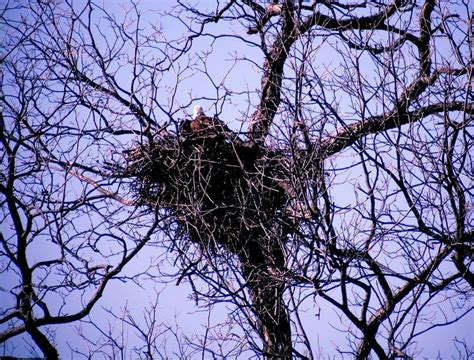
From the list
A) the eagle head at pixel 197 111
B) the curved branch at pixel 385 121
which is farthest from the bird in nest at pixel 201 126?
the curved branch at pixel 385 121

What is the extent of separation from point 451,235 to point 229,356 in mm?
1916

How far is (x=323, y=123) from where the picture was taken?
13.6 feet

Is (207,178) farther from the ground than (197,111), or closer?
closer

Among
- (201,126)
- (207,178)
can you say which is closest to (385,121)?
(207,178)

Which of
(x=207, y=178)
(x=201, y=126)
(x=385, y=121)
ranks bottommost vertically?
(x=385, y=121)

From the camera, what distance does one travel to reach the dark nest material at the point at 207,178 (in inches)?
208

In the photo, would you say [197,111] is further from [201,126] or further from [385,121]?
[385,121]

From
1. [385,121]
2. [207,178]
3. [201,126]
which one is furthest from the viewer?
[201,126]

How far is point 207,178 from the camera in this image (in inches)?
204

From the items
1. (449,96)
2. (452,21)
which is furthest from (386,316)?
(452,21)

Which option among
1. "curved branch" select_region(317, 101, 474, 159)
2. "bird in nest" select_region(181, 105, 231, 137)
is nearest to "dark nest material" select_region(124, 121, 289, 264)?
"bird in nest" select_region(181, 105, 231, 137)

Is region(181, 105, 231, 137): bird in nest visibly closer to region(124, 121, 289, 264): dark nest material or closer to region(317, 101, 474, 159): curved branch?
region(124, 121, 289, 264): dark nest material

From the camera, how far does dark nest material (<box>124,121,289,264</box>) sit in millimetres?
5273

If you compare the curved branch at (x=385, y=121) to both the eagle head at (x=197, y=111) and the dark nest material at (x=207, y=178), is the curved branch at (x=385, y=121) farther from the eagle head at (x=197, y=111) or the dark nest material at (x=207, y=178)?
the eagle head at (x=197, y=111)
